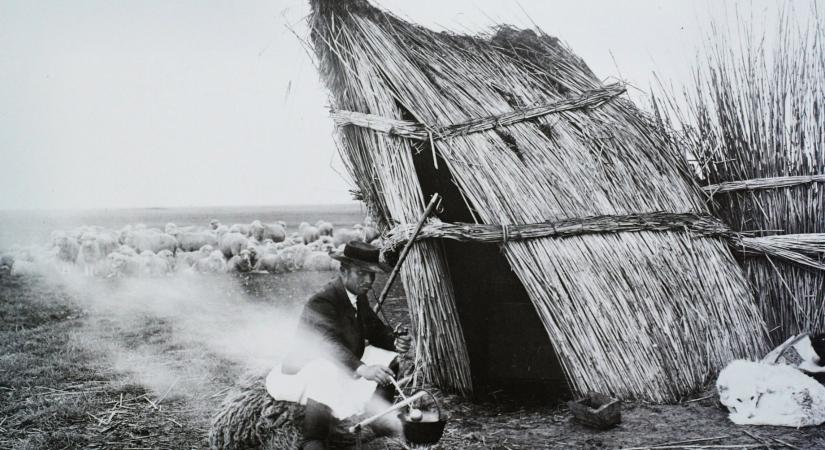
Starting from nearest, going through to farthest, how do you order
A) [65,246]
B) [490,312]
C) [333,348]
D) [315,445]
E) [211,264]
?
1. [315,445]
2. [333,348]
3. [490,312]
4. [65,246]
5. [211,264]

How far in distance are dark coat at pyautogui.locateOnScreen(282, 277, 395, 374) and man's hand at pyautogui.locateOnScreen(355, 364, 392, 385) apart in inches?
2.9

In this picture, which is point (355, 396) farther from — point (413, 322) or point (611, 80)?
point (611, 80)

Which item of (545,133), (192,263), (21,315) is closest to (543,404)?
(545,133)

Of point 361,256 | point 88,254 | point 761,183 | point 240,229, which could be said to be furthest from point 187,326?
point 761,183

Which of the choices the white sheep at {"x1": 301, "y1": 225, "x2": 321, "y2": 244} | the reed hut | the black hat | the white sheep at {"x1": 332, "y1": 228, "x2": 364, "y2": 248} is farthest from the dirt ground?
the white sheep at {"x1": 332, "y1": 228, "x2": 364, "y2": 248}

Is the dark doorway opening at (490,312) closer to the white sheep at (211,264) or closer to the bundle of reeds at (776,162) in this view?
the bundle of reeds at (776,162)

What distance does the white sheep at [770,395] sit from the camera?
3121 millimetres

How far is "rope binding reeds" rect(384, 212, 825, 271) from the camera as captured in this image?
3.71 metres

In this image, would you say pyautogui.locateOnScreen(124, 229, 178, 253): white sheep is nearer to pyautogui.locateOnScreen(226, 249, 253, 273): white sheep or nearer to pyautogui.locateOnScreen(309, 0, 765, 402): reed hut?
pyautogui.locateOnScreen(226, 249, 253, 273): white sheep

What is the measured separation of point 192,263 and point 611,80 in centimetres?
591

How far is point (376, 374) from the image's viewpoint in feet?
9.34

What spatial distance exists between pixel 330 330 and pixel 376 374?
1.28ft

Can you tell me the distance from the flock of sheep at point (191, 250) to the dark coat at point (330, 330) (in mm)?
2981

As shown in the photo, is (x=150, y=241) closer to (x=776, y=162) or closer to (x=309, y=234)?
(x=309, y=234)
